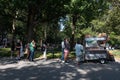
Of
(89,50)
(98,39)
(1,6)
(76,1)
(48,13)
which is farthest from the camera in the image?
(48,13)

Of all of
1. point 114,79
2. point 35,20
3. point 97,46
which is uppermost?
point 35,20

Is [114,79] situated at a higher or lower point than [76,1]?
lower

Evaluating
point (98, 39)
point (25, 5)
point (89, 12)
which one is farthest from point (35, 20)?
point (98, 39)

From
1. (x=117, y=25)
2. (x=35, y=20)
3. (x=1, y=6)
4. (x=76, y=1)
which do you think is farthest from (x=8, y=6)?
(x=117, y=25)

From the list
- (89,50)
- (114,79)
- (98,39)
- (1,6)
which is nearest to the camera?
(114,79)

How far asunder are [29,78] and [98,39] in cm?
1058

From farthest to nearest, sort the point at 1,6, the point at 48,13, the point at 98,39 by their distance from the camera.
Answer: the point at 48,13, the point at 1,6, the point at 98,39

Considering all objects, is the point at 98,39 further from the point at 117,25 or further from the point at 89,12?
the point at 117,25

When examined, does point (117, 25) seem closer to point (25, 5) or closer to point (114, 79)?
point (25, 5)

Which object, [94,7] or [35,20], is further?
[35,20]

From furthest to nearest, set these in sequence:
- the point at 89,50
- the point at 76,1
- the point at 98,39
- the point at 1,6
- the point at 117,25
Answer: the point at 117,25, the point at 1,6, the point at 76,1, the point at 98,39, the point at 89,50

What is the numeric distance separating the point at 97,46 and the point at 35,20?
10965 millimetres

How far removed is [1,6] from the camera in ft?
94.4

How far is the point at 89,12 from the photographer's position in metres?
28.8
